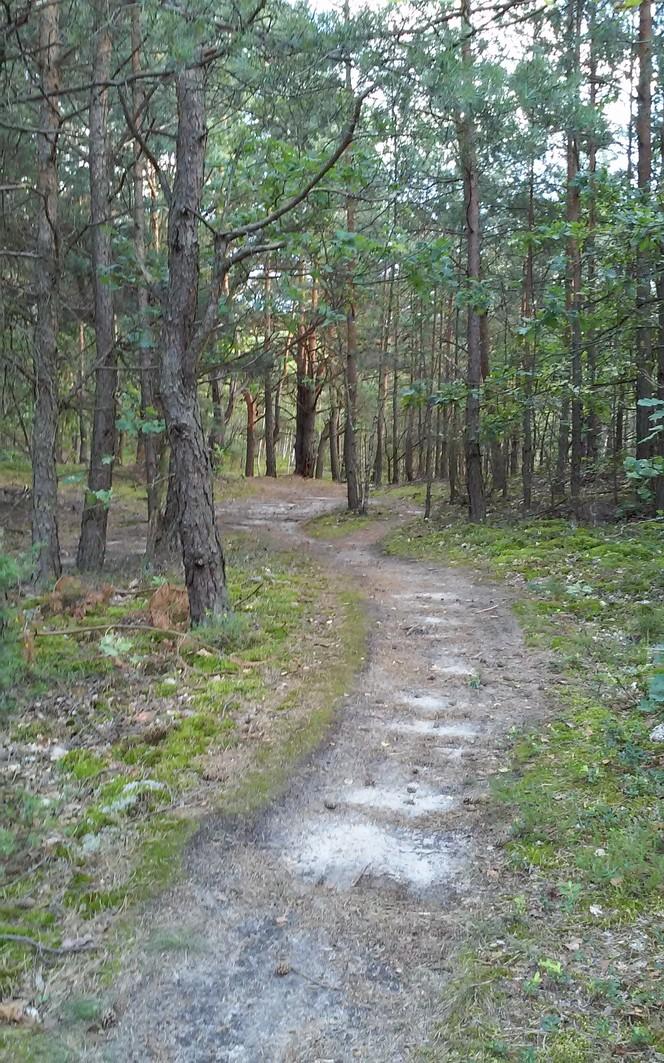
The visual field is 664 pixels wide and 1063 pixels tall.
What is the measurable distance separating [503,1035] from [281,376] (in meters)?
25.7

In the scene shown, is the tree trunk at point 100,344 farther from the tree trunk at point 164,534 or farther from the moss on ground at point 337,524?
the moss on ground at point 337,524

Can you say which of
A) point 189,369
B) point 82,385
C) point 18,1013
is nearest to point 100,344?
point 82,385

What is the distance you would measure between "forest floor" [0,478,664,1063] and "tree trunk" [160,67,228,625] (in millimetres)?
674

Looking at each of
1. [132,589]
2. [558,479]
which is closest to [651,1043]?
[132,589]

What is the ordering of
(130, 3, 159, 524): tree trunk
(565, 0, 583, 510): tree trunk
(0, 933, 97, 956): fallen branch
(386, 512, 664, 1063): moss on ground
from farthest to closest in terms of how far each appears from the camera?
(565, 0, 583, 510): tree trunk
(130, 3, 159, 524): tree trunk
(0, 933, 97, 956): fallen branch
(386, 512, 664, 1063): moss on ground

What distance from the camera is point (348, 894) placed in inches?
152

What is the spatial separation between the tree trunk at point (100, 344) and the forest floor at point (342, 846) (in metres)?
3.77

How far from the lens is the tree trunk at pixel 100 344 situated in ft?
35.1

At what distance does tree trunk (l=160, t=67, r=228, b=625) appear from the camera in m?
7.48

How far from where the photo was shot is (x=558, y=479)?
1549 centimetres

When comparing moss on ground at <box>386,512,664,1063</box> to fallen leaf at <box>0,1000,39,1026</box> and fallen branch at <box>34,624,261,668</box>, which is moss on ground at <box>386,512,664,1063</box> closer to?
fallen leaf at <box>0,1000,39,1026</box>

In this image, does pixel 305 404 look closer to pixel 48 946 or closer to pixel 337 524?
pixel 337 524

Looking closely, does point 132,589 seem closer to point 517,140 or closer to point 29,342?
point 29,342

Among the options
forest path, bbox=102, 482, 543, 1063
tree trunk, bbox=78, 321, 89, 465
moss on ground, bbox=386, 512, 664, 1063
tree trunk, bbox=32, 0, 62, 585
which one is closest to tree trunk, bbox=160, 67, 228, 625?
forest path, bbox=102, 482, 543, 1063
